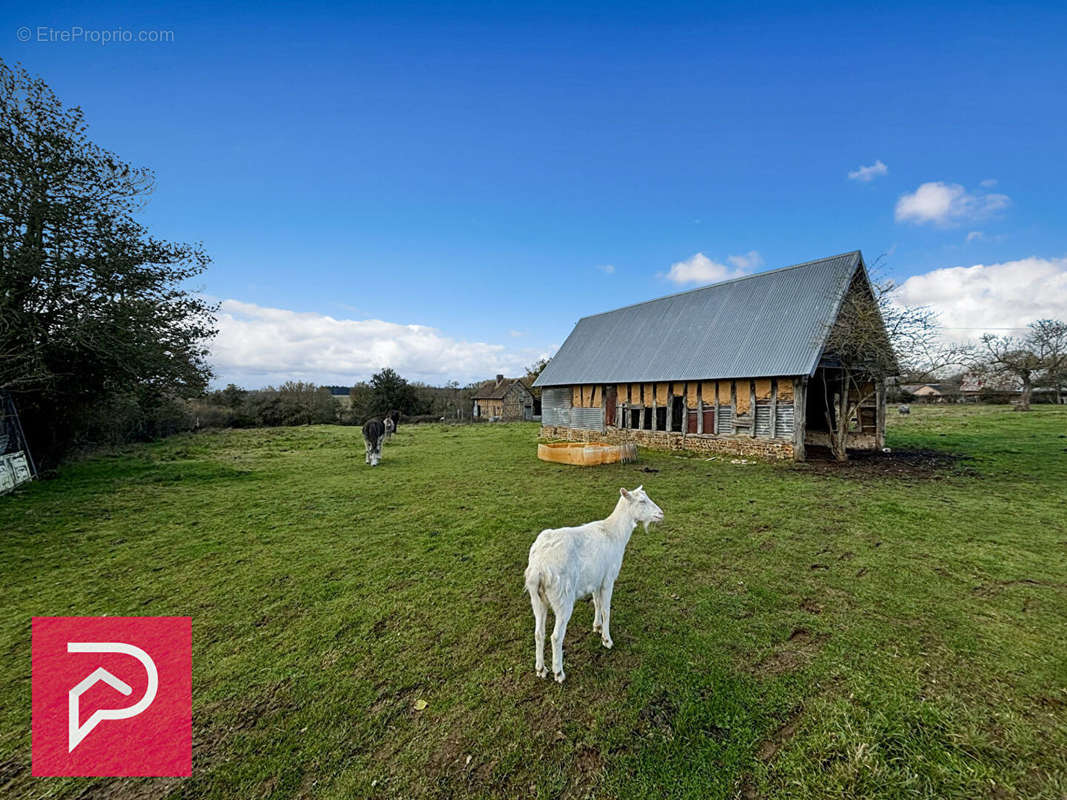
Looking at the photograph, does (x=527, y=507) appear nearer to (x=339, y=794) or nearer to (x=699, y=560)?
(x=699, y=560)

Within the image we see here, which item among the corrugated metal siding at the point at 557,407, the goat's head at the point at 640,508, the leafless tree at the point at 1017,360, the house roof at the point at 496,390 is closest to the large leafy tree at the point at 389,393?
the house roof at the point at 496,390

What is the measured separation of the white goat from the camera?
360 cm

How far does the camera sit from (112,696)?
143 inches

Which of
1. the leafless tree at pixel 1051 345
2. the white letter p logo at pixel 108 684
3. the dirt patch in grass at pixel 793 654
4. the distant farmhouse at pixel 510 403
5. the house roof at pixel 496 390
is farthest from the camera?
the house roof at pixel 496 390

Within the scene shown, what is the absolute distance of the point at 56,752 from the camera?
308 centimetres

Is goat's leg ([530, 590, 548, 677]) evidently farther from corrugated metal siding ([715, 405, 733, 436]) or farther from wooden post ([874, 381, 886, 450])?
wooden post ([874, 381, 886, 450])

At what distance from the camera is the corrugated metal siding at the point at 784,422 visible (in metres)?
15.3

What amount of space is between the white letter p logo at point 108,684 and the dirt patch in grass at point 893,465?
52.0 ft

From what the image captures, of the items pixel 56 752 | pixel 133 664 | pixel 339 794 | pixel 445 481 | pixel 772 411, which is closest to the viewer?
pixel 339 794

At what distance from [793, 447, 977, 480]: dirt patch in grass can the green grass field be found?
2.80 metres

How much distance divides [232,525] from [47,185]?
39.6 feet

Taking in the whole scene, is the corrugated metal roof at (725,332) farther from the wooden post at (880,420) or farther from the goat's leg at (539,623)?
the goat's leg at (539,623)

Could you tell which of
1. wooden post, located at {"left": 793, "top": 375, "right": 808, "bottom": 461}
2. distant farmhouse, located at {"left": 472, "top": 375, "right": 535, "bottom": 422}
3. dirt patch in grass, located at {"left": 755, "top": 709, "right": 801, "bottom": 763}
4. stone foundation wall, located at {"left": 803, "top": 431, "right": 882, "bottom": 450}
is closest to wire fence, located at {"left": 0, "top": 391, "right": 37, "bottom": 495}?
dirt patch in grass, located at {"left": 755, "top": 709, "right": 801, "bottom": 763}

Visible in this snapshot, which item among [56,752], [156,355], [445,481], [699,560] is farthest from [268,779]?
[156,355]
